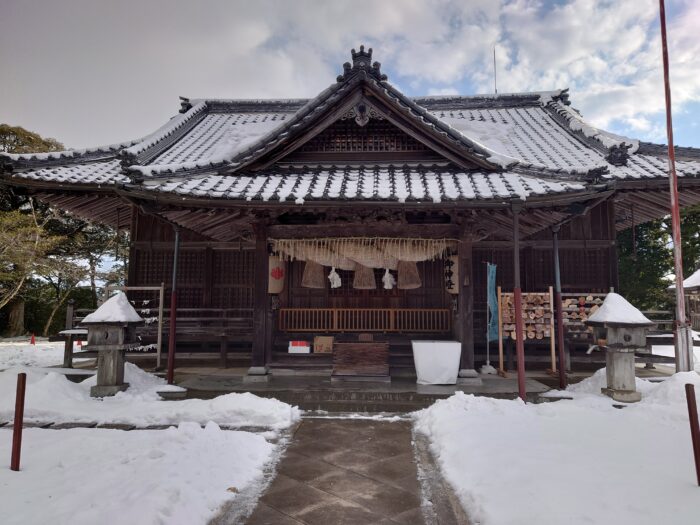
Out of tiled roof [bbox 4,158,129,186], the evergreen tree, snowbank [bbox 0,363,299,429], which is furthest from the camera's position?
the evergreen tree

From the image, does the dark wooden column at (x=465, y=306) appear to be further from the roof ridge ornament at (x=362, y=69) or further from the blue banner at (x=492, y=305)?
the roof ridge ornament at (x=362, y=69)

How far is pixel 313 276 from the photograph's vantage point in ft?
34.9

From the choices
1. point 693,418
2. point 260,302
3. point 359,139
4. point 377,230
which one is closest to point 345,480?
point 693,418

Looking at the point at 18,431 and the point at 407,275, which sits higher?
the point at 407,275

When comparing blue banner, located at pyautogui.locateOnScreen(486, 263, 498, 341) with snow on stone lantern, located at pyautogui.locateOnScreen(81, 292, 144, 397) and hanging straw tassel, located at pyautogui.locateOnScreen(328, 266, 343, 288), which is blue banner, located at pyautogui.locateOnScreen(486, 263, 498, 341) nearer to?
hanging straw tassel, located at pyautogui.locateOnScreen(328, 266, 343, 288)

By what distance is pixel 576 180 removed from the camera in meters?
8.02

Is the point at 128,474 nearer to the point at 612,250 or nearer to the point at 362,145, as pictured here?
the point at 362,145

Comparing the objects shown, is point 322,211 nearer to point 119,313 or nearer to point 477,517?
point 119,313

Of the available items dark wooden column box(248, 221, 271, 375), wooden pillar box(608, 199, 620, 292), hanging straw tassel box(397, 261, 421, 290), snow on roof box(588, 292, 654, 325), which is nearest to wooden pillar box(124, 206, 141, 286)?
dark wooden column box(248, 221, 271, 375)

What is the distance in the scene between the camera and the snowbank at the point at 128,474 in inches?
138

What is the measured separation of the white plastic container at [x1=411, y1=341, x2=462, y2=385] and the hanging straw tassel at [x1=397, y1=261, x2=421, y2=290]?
2124 mm

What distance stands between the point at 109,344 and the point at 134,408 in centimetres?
160

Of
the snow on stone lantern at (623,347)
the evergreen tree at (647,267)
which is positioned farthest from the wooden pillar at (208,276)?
the evergreen tree at (647,267)

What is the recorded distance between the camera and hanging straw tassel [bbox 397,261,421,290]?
1031cm
